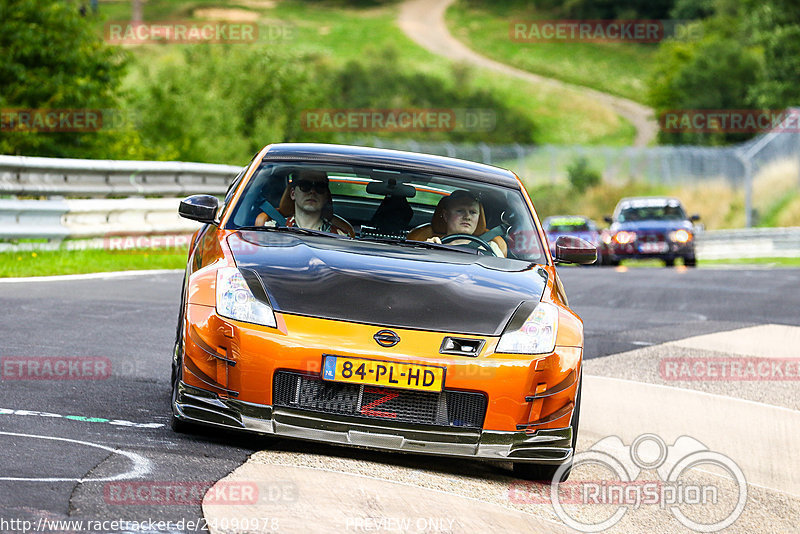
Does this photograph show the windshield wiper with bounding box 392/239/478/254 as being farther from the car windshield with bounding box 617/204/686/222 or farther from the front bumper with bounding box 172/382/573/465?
the car windshield with bounding box 617/204/686/222

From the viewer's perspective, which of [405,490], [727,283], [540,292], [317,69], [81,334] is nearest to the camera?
[405,490]

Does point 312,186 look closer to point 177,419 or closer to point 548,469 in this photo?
point 177,419

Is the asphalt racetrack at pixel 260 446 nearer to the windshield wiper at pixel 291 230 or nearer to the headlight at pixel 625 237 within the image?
the windshield wiper at pixel 291 230

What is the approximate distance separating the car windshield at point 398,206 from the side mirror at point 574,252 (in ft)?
0.73

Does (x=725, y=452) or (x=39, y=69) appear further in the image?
(x=39, y=69)

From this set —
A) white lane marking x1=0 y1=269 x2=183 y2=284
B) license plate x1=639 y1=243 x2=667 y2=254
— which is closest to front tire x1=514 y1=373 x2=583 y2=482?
white lane marking x1=0 y1=269 x2=183 y2=284

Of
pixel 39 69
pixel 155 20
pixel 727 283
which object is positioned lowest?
pixel 727 283

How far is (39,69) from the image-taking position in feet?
93.5

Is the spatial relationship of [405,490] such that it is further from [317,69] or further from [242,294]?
[317,69]

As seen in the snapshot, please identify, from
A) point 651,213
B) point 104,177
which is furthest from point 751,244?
point 104,177

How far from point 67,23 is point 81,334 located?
72.0ft

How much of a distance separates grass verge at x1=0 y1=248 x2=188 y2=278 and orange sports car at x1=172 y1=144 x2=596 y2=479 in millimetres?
7350

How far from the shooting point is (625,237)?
26500mm

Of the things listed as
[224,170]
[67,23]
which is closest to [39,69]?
[67,23]
